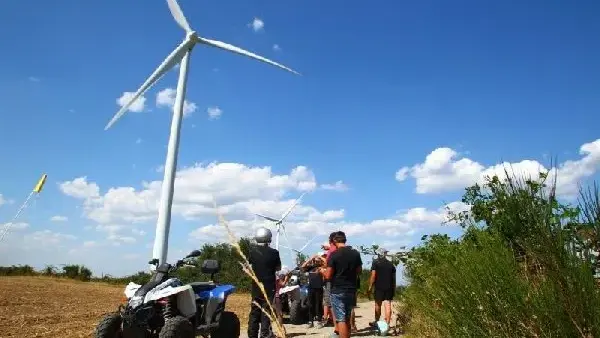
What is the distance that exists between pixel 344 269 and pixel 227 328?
84.4 inches

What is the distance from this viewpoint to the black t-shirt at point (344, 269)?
8109 millimetres

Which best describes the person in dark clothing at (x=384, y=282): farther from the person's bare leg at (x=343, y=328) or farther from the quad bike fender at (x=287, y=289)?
the person's bare leg at (x=343, y=328)

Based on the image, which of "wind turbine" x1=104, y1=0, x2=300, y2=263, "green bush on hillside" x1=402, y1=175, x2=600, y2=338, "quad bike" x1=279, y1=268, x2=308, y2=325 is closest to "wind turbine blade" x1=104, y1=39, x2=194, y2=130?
"wind turbine" x1=104, y1=0, x2=300, y2=263

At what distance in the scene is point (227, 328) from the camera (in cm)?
881

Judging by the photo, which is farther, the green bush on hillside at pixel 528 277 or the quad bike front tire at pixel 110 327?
the quad bike front tire at pixel 110 327

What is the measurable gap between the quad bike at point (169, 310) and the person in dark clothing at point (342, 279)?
1.72 m

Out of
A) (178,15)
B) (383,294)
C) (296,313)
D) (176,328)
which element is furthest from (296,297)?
(178,15)

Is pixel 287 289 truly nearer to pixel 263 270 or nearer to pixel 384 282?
pixel 384 282

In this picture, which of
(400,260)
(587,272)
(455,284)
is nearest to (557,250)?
(587,272)

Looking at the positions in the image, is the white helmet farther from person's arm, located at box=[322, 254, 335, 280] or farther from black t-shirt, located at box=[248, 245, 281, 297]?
person's arm, located at box=[322, 254, 335, 280]

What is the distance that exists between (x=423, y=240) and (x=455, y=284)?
8580 millimetres

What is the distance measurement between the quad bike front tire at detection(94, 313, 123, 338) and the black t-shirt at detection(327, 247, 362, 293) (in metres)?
2.93

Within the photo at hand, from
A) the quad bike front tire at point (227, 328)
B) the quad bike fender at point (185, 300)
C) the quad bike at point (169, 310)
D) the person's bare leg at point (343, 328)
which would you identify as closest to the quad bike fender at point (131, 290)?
the quad bike at point (169, 310)

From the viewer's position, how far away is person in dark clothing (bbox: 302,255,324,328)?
13.1 meters
